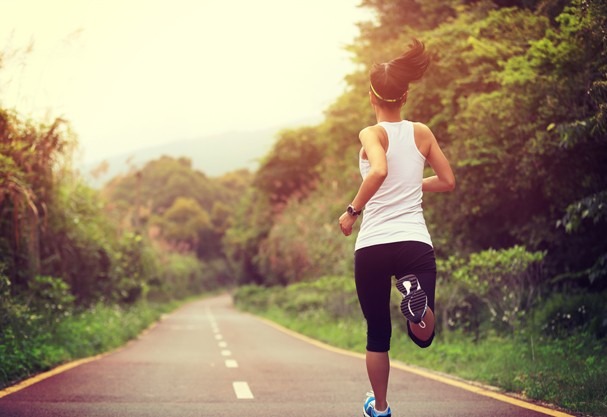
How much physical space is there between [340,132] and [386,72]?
19.0 m

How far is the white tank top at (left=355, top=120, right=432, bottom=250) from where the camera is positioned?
3.90 meters

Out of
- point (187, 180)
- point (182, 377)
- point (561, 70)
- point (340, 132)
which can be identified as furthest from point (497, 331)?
point (187, 180)

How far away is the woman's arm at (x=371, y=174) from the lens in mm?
3793

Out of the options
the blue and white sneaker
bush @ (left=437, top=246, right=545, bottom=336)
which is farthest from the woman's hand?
bush @ (left=437, top=246, right=545, bottom=336)

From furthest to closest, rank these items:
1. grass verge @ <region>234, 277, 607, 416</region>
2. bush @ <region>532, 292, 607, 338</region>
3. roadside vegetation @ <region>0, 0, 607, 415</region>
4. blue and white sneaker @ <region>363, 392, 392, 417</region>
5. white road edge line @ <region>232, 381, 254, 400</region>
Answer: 1. bush @ <region>532, 292, 607, 338</region>
2. roadside vegetation @ <region>0, 0, 607, 415</region>
3. white road edge line @ <region>232, 381, 254, 400</region>
4. grass verge @ <region>234, 277, 607, 416</region>
5. blue and white sneaker @ <region>363, 392, 392, 417</region>

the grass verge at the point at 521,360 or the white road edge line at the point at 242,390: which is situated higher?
the white road edge line at the point at 242,390

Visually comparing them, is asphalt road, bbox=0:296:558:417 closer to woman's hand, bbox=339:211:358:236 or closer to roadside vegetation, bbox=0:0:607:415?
roadside vegetation, bbox=0:0:607:415


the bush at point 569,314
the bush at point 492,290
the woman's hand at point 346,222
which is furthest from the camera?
the bush at point 492,290

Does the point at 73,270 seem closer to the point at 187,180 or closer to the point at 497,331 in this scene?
the point at 497,331

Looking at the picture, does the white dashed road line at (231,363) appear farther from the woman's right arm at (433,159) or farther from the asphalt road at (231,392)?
the woman's right arm at (433,159)

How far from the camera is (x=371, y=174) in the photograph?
12.4ft

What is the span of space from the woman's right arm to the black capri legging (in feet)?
1.46

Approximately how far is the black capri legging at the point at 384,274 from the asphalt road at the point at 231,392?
1.92 meters

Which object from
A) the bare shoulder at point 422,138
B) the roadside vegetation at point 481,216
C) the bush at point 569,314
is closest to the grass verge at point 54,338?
the roadside vegetation at point 481,216
